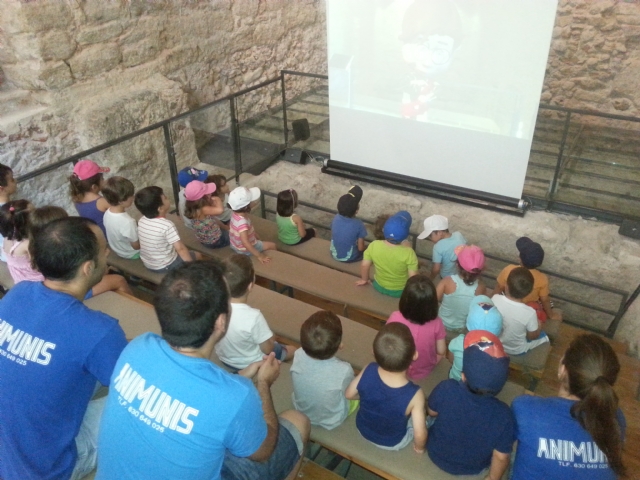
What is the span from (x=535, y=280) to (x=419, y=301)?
0.88m

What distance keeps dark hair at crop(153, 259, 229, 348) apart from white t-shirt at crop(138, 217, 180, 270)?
1558 mm

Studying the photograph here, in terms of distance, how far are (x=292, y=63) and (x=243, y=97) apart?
1214 millimetres

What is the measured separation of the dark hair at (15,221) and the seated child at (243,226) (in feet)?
3.49

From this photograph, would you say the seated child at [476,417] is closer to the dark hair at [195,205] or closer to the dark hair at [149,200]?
the dark hair at [149,200]

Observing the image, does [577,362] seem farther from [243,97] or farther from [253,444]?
[243,97]

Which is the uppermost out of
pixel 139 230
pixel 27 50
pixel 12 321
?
pixel 27 50

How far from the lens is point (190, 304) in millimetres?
1268

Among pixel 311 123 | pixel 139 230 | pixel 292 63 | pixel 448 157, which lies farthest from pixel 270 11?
pixel 139 230

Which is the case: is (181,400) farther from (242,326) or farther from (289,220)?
(289,220)

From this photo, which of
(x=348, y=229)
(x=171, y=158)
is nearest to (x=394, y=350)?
(x=348, y=229)

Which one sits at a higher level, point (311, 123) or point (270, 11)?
point (270, 11)

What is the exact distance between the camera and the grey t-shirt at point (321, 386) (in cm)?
183

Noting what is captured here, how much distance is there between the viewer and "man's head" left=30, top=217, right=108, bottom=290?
5.01 ft

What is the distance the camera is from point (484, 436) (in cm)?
157
